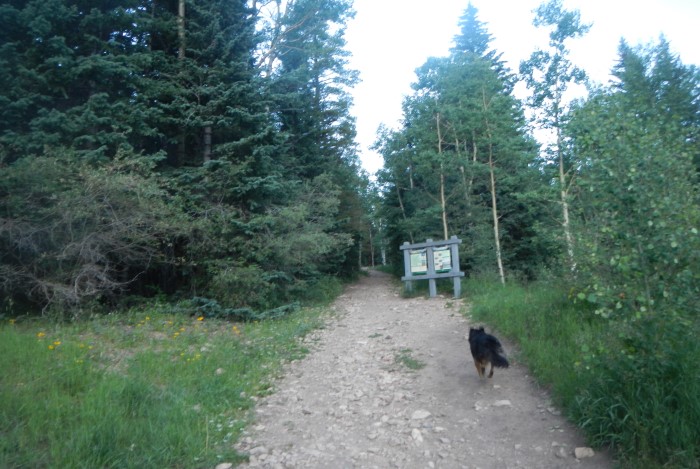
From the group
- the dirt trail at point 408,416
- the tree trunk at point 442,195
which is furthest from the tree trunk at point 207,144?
the tree trunk at point 442,195

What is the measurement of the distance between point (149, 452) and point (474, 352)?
13.9 ft

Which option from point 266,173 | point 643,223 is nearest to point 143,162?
point 266,173

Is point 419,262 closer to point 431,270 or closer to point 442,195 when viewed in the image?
point 431,270

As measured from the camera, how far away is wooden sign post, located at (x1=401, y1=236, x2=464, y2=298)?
13891 mm

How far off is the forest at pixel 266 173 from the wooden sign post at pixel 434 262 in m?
1.50

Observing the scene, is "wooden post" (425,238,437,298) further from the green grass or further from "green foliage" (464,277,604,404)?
the green grass

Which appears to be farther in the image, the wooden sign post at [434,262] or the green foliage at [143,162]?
the wooden sign post at [434,262]

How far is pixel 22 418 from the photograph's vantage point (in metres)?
4.48

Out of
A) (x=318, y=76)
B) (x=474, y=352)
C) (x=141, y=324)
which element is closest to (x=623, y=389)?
(x=474, y=352)

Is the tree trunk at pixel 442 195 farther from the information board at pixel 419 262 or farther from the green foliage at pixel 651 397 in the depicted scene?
the green foliage at pixel 651 397

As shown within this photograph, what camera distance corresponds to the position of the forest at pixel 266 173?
4.21m

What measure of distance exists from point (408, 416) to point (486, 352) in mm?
1452

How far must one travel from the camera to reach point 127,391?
521 cm

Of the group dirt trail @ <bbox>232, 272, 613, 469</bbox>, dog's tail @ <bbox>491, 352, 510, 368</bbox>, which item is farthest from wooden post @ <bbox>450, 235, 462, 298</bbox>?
dog's tail @ <bbox>491, 352, 510, 368</bbox>
